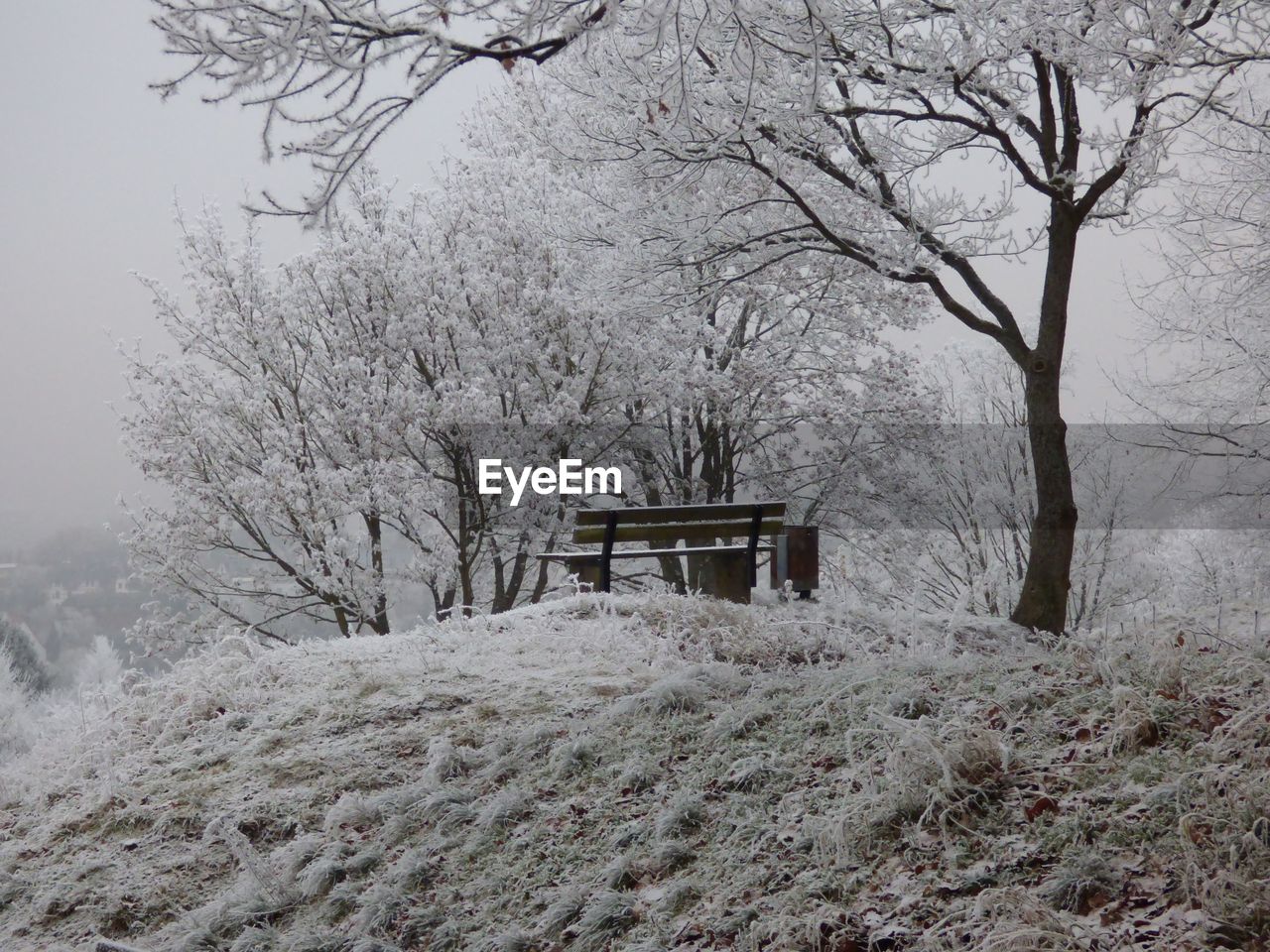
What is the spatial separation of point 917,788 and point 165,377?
12.9 metres

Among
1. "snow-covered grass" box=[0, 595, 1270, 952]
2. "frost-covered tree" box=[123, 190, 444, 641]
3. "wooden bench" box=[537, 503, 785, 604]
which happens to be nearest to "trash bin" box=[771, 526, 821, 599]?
"wooden bench" box=[537, 503, 785, 604]

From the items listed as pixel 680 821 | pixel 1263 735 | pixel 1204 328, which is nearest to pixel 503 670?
pixel 680 821

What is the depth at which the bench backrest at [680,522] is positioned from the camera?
7.77m

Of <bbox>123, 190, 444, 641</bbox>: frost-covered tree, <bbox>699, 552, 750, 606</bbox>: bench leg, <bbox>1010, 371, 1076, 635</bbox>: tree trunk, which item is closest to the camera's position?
<bbox>699, 552, 750, 606</bbox>: bench leg

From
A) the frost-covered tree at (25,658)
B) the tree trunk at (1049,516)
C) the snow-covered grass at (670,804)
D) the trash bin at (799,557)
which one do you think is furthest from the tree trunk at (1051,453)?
the frost-covered tree at (25,658)

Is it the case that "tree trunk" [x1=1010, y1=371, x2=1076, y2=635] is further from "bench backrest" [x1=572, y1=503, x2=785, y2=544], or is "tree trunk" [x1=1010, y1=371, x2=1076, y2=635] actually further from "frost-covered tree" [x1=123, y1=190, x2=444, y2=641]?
"frost-covered tree" [x1=123, y1=190, x2=444, y2=641]

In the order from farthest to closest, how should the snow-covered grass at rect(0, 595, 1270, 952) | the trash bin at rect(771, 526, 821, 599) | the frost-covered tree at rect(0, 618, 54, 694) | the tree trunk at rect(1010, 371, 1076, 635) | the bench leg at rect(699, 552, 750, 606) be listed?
the frost-covered tree at rect(0, 618, 54, 694)
the tree trunk at rect(1010, 371, 1076, 635)
the trash bin at rect(771, 526, 821, 599)
the bench leg at rect(699, 552, 750, 606)
the snow-covered grass at rect(0, 595, 1270, 952)

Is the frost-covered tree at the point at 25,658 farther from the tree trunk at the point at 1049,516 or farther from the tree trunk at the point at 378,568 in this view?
the tree trunk at the point at 1049,516

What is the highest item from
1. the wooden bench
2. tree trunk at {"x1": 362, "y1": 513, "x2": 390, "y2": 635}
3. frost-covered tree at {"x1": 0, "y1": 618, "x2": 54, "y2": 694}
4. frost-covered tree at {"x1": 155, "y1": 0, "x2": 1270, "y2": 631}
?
→ frost-covered tree at {"x1": 155, "y1": 0, "x2": 1270, "y2": 631}

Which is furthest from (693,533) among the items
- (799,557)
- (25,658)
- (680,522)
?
(25,658)

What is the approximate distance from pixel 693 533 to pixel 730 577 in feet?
1.55

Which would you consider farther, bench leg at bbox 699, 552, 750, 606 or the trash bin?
the trash bin

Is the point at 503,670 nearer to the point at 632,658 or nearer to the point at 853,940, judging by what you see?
the point at 632,658

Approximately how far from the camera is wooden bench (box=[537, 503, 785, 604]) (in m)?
7.79
